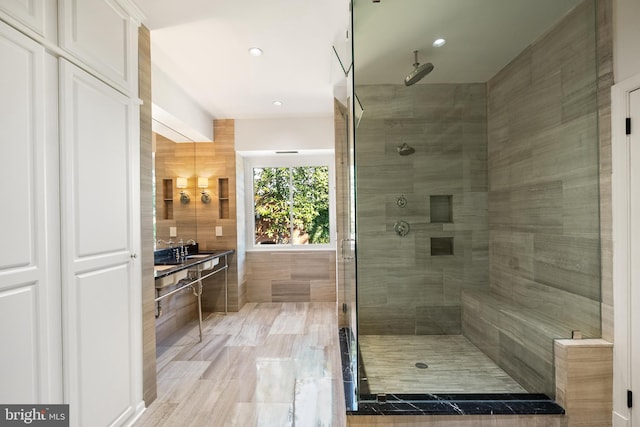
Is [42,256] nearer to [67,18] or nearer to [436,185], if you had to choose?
[67,18]

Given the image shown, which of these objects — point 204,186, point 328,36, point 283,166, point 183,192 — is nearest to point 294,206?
point 283,166

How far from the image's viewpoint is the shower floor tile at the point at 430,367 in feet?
6.77

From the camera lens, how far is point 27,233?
1.34 m

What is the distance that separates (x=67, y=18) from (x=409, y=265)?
10.0 feet

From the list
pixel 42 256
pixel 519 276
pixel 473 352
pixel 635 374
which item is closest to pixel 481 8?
pixel 519 276

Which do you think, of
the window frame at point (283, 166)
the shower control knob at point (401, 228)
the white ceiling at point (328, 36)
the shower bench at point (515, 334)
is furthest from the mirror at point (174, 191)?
the shower bench at point (515, 334)

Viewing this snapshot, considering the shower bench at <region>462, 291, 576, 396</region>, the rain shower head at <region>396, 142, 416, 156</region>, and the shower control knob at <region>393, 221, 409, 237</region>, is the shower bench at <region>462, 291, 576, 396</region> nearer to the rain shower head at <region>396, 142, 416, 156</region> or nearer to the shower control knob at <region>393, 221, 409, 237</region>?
the shower control knob at <region>393, 221, 409, 237</region>

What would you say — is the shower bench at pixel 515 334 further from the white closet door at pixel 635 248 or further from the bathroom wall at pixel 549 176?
the white closet door at pixel 635 248

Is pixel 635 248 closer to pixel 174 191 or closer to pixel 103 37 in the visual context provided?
pixel 103 37

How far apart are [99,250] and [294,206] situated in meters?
3.37

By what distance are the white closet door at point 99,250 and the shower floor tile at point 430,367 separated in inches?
60.7

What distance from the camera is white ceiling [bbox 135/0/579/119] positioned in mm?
2152

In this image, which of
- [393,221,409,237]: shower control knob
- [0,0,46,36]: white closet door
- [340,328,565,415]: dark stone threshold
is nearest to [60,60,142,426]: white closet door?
[0,0,46,36]: white closet door

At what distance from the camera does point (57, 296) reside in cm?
148
